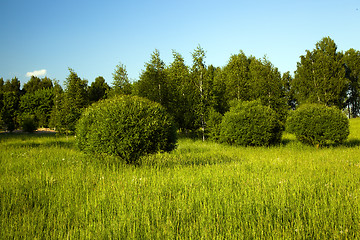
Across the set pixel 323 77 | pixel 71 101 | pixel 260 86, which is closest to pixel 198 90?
pixel 260 86

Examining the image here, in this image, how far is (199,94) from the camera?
22.7m

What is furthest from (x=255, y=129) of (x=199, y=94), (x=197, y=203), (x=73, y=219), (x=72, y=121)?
(x=72, y=121)

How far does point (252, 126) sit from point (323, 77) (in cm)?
3401

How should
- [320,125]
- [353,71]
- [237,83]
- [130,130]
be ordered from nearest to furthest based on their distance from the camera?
[130,130]
[320,125]
[237,83]
[353,71]

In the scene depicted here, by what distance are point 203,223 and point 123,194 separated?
198cm

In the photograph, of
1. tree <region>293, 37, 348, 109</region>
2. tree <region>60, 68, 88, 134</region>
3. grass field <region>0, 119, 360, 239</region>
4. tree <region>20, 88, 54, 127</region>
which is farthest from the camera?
tree <region>20, 88, 54, 127</region>

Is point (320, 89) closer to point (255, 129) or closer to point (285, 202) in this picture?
point (255, 129)

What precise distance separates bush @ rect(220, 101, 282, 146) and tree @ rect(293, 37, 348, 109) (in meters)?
27.2

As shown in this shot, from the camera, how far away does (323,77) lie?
4100cm

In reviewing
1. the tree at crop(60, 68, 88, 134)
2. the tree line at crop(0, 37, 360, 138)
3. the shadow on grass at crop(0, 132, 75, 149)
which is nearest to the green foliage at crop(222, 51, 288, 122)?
the tree line at crop(0, 37, 360, 138)

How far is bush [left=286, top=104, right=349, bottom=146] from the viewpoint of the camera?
1361 cm

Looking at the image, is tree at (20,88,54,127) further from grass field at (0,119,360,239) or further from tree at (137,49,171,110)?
grass field at (0,119,360,239)

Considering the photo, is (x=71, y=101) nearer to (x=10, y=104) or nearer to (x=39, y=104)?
(x=10, y=104)

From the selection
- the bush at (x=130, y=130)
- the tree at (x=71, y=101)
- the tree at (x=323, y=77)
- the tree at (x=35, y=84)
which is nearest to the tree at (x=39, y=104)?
the tree at (x=35, y=84)
